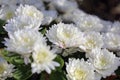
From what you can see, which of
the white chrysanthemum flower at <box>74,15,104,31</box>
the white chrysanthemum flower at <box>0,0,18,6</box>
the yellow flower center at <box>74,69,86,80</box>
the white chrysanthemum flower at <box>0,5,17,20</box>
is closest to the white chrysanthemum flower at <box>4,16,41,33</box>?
the yellow flower center at <box>74,69,86,80</box>

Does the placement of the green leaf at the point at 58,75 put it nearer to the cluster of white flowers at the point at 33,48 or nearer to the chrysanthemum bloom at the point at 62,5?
the cluster of white flowers at the point at 33,48

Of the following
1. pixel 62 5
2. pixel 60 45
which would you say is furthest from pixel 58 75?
pixel 62 5

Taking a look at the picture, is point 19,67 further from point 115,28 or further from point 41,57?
point 115,28

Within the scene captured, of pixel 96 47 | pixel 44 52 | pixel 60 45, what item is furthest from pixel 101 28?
pixel 44 52

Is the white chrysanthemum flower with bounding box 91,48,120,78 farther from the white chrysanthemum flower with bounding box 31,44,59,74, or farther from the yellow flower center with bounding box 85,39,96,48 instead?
the white chrysanthemum flower with bounding box 31,44,59,74

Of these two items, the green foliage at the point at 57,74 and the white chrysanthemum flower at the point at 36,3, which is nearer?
the green foliage at the point at 57,74

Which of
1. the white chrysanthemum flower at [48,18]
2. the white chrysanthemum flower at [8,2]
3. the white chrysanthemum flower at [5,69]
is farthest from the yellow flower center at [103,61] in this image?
the white chrysanthemum flower at [8,2]

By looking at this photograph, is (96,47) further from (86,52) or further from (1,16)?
(1,16)
